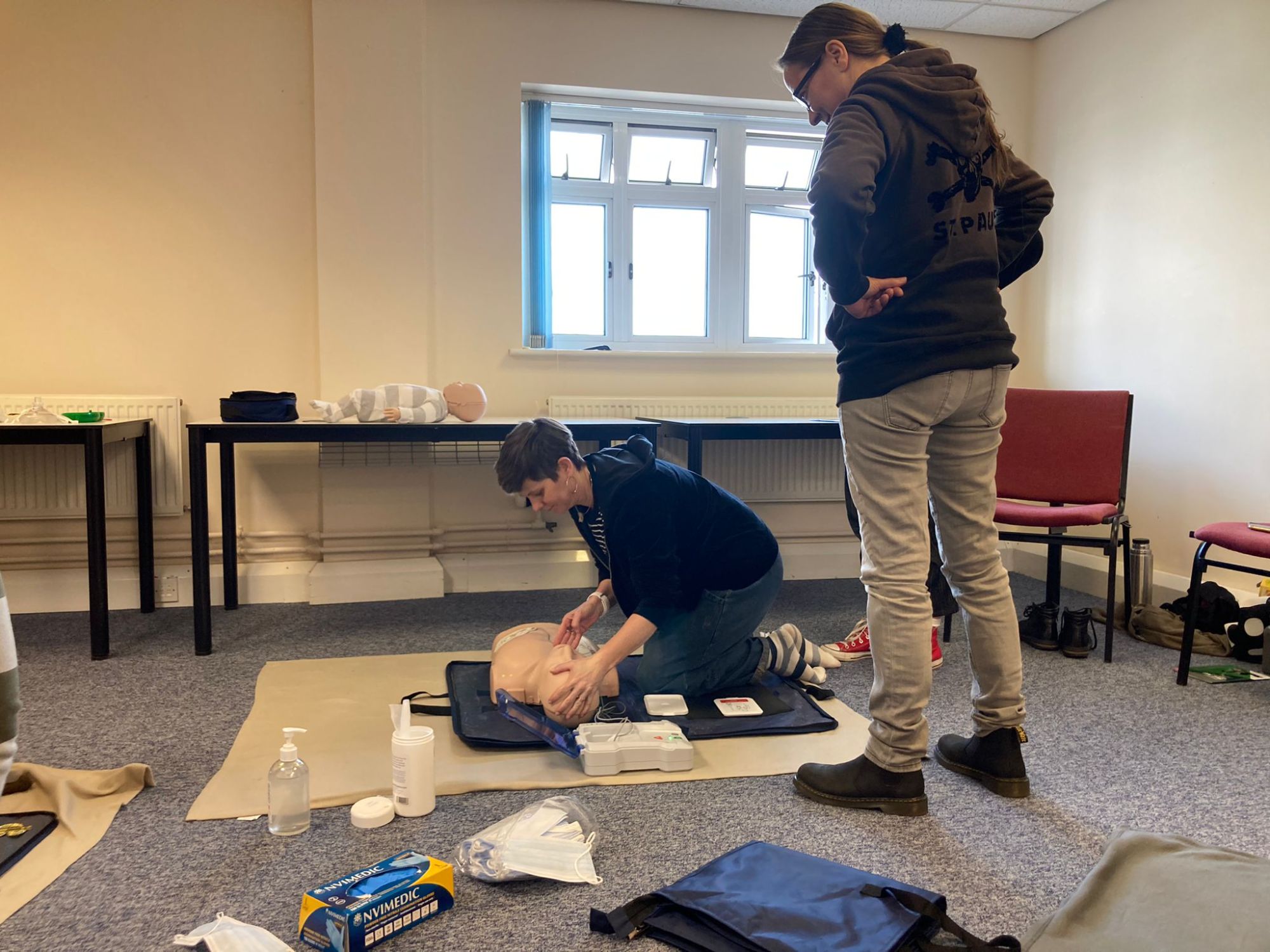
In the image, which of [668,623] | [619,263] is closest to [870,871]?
[668,623]

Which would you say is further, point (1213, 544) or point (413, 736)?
point (1213, 544)

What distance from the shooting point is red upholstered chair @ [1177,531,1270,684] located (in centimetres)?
224

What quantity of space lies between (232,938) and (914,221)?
1479 millimetres

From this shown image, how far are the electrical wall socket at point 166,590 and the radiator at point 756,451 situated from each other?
60.6 inches

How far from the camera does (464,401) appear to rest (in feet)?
9.90

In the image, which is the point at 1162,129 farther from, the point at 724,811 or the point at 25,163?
the point at 25,163

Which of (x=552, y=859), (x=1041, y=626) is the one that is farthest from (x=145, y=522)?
(x=1041, y=626)

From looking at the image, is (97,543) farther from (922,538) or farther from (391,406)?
(922,538)

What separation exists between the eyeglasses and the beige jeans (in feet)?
1.86

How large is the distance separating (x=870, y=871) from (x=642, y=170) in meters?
3.14

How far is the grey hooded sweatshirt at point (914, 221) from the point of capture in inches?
57.1

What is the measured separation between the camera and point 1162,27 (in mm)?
3270

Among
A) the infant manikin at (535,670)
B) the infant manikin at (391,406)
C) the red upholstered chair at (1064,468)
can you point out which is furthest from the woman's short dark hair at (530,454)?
the red upholstered chair at (1064,468)

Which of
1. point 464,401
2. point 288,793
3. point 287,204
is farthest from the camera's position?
point 287,204
